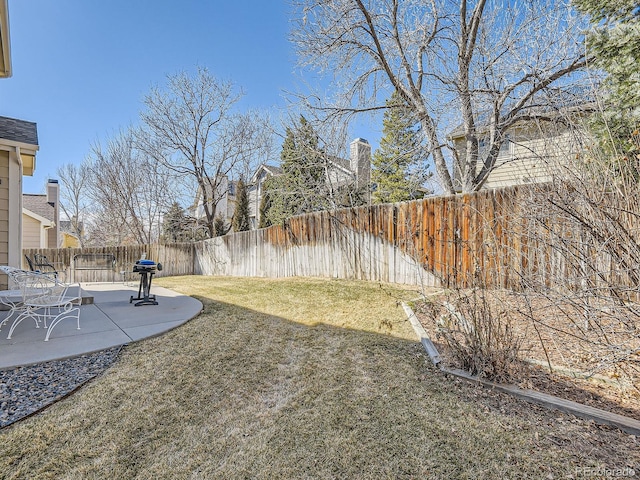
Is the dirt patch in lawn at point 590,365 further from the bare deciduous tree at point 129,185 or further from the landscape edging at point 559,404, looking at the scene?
the bare deciduous tree at point 129,185

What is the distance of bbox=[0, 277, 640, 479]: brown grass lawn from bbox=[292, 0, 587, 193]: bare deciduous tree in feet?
20.2

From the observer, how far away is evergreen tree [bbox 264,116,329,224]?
37.9 feet

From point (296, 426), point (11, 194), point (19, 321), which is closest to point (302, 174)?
point (11, 194)

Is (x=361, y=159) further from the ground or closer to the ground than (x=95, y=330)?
further from the ground

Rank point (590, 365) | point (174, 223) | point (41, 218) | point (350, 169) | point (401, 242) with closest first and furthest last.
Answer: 1. point (590, 365)
2. point (401, 242)
3. point (350, 169)
4. point (41, 218)
5. point (174, 223)

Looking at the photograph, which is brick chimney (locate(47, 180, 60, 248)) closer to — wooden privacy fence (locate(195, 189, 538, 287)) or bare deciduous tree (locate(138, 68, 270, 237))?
bare deciduous tree (locate(138, 68, 270, 237))

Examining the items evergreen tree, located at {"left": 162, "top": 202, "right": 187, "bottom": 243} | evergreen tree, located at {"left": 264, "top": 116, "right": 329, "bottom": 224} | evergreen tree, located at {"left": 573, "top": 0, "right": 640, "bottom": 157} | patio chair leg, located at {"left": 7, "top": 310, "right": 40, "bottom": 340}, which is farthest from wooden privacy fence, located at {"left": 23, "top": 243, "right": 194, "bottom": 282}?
evergreen tree, located at {"left": 573, "top": 0, "right": 640, "bottom": 157}

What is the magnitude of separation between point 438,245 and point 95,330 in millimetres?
5770

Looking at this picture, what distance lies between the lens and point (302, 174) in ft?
43.5

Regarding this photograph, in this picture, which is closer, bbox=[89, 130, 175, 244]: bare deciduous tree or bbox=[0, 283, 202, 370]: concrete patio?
bbox=[0, 283, 202, 370]: concrete patio

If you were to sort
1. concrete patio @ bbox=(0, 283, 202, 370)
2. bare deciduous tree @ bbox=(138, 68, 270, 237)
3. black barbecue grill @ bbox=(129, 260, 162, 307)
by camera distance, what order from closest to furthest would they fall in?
concrete patio @ bbox=(0, 283, 202, 370)
black barbecue grill @ bbox=(129, 260, 162, 307)
bare deciduous tree @ bbox=(138, 68, 270, 237)

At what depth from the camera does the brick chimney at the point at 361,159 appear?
47.3 ft

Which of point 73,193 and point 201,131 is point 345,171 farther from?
point 73,193

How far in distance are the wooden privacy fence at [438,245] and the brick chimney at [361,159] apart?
241 inches
